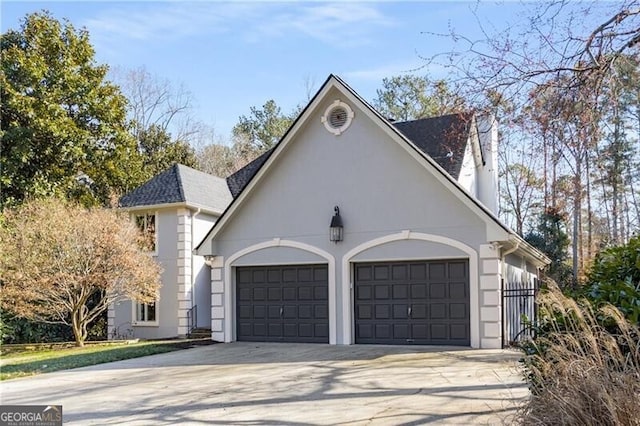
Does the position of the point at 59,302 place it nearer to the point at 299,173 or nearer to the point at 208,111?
the point at 299,173

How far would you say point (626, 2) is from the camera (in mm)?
8344

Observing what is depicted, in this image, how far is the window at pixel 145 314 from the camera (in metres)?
20.3

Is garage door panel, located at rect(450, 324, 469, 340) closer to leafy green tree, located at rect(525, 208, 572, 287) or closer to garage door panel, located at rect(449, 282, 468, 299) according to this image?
garage door panel, located at rect(449, 282, 468, 299)

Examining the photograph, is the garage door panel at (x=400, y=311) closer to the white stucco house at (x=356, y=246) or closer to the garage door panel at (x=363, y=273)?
the white stucco house at (x=356, y=246)

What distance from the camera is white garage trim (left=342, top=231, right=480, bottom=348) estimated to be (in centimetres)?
1338

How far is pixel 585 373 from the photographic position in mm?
4379

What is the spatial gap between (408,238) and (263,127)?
27069mm

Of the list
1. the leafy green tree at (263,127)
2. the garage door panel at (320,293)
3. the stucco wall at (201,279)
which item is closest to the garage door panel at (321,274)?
the garage door panel at (320,293)

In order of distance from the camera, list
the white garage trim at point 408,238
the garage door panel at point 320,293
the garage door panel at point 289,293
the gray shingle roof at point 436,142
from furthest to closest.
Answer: the gray shingle roof at point 436,142 → the garage door panel at point 289,293 → the garage door panel at point 320,293 → the white garage trim at point 408,238

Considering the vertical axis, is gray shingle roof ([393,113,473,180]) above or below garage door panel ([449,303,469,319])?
above

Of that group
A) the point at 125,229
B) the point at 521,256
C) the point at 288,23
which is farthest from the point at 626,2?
the point at 125,229

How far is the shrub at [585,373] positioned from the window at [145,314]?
55.7ft

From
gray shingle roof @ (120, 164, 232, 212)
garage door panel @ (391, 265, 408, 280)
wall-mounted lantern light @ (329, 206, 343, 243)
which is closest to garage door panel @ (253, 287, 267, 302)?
wall-mounted lantern light @ (329, 206, 343, 243)

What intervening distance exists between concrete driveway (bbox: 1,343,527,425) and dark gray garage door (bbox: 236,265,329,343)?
1.81 metres
